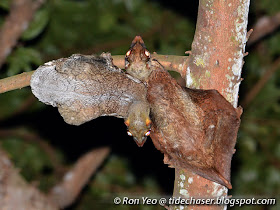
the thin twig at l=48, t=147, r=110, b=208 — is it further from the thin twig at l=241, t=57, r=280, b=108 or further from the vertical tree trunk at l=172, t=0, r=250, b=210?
the vertical tree trunk at l=172, t=0, r=250, b=210

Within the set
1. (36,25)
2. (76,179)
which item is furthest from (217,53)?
(76,179)

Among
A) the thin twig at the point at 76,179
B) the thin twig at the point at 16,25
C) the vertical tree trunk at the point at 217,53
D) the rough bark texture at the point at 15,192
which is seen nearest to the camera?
the vertical tree trunk at the point at 217,53

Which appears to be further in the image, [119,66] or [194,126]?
[119,66]

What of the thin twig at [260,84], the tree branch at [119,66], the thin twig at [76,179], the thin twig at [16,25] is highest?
the tree branch at [119,66]

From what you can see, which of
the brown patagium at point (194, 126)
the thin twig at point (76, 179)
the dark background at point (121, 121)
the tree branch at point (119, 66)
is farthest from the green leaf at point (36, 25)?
the brown patagium at point (194, 126)

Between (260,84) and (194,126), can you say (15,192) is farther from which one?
(260,84)

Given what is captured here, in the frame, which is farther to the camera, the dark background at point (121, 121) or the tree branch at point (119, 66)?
the dark background at point (121, 121)

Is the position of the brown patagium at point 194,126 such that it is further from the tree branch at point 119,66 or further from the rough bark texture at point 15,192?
the rough bark texture at point 15,192
